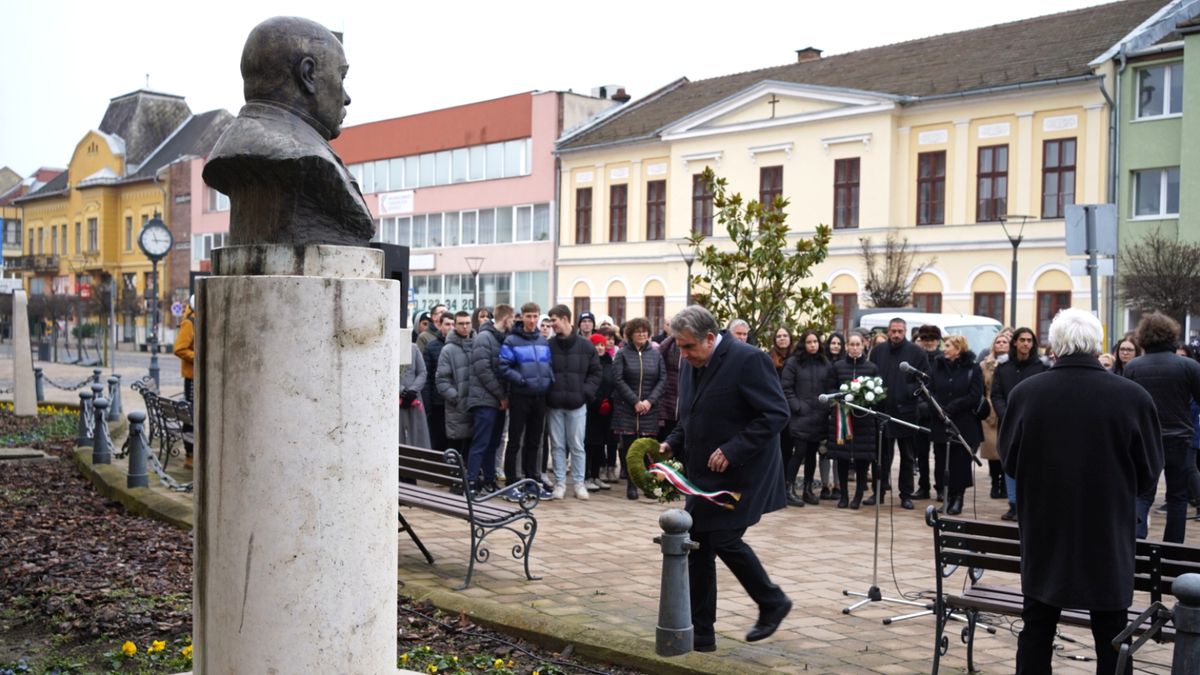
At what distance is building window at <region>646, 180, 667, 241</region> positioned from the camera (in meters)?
44.5

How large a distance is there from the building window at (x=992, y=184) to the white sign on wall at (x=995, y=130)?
35 centimetres

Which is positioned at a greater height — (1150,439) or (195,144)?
(195,144)

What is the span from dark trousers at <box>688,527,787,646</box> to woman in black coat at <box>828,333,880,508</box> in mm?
5852

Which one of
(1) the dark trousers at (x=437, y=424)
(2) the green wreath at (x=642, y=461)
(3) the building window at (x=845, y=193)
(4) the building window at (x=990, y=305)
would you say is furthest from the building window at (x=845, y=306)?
(2) the green wreath at (x=642, y=461)

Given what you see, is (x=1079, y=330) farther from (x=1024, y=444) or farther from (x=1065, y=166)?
(x=1065, y=166)

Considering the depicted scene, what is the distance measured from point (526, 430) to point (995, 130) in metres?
26.6

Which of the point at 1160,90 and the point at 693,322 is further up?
the point at 1160,90

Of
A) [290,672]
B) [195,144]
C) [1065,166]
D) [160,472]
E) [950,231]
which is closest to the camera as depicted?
[290,672]

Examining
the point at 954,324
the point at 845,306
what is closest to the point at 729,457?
the point at 954,324

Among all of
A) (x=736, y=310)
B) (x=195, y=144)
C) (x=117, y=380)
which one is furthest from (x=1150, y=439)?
(x=195, y=144)

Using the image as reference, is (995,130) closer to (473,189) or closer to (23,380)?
(473,189)

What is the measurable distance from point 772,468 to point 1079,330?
6.41ft

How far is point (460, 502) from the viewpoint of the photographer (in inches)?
330

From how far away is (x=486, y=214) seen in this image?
51500mm
